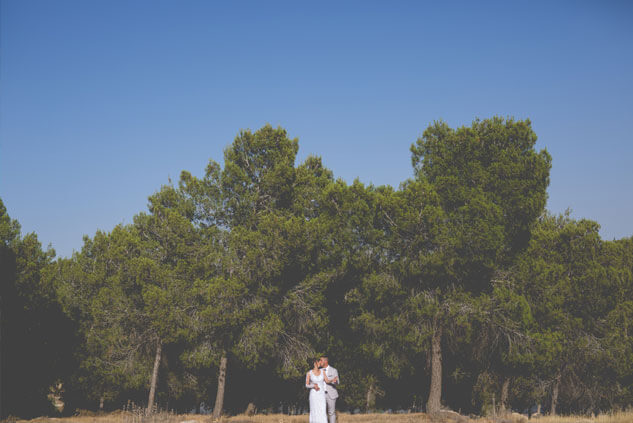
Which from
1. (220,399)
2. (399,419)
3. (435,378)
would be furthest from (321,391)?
(220,399)

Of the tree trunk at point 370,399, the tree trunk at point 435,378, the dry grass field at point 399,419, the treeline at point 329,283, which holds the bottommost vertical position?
the tree trunk at point 370,399

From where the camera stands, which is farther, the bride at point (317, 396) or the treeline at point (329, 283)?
the treeline at point (329, 283)

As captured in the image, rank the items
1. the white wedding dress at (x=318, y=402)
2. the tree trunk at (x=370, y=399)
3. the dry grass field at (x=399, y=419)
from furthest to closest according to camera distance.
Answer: the tree trunk at (x=370, y=399)
the dry grass field at (x=399, y=419)
the white wedding dress at (x=318, y=402)

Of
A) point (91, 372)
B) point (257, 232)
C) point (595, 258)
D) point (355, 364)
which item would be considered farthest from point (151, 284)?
point (595, 258)

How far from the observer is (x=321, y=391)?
35.1ft

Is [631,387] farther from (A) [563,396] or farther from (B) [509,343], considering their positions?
(B) [509,343]

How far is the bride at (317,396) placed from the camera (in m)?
10.6

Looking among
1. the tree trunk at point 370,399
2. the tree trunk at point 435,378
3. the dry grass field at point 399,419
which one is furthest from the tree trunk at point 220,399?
the tree trunk at point 370,399

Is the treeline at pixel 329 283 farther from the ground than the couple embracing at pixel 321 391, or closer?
farther from the ground

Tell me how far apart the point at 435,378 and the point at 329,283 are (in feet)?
20.4

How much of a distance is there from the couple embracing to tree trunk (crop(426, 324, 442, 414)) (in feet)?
30.5

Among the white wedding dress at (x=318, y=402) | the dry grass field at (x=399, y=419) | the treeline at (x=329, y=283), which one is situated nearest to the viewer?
the white wedding dress at (x=318, y=402)

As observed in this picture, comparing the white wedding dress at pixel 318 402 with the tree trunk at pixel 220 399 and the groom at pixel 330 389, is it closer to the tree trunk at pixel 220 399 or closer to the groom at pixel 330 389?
the groom at pixel 330 389

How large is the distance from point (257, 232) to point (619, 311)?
1961cm
